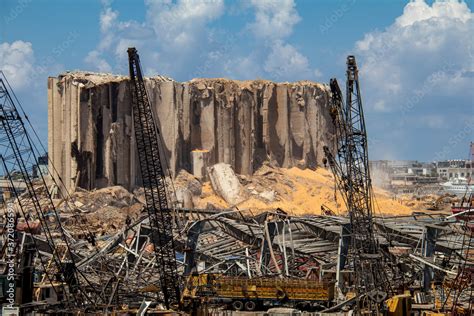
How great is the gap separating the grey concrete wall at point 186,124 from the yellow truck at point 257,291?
3007 inches

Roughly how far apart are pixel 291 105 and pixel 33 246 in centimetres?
11518

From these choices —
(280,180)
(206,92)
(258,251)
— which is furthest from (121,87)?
(258,251)

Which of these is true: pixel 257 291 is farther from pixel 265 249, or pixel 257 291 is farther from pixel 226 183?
pixel 226 183

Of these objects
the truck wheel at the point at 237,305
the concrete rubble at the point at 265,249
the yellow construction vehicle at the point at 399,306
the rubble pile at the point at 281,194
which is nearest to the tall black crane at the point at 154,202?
the concrete rubble at the point at 265,249

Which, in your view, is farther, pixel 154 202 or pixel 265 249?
pixel 265 249

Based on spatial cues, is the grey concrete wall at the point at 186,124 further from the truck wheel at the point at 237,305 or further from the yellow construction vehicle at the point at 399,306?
the yellow construction vehicle at the point at 399,306

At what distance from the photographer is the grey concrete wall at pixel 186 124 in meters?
134

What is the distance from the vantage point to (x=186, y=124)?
147 m

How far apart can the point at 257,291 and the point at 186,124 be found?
295ft

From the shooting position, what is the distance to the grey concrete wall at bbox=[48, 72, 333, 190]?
133625 mm

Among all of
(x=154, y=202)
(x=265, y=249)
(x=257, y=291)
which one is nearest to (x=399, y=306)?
(x=257, y=291)

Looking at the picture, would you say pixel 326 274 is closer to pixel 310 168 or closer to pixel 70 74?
pixel 70 74

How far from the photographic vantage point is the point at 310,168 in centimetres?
16538

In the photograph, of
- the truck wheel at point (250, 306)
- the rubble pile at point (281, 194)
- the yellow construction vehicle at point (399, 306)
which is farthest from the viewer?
the rubble pile at point (281, 194)
